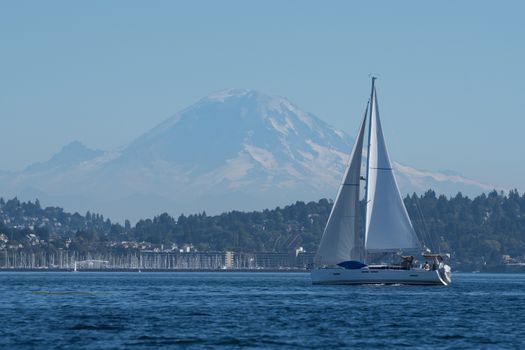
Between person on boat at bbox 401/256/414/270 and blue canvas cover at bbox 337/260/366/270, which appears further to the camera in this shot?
person on boat at bbox 401/256/414/270

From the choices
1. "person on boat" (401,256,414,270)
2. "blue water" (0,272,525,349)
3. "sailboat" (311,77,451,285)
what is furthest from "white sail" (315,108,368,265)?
"blue water" (0,272,525,349)

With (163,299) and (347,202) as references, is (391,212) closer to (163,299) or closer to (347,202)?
(347,202)

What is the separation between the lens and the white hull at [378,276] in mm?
124438

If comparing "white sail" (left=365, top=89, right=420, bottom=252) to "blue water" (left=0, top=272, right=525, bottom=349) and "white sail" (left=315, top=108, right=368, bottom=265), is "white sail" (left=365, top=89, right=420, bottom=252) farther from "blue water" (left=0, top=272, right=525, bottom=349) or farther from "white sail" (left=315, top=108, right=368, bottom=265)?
"blue water" (left=0, top=272, right=525, bottom=349)

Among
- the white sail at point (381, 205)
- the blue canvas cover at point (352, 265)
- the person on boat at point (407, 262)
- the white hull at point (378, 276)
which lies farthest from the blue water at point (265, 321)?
the person on boat at point (407, 262)

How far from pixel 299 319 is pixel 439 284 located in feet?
153

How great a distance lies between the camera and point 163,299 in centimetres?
11112

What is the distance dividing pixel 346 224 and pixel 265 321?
139ft

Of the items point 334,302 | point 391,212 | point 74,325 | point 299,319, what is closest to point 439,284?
point 391,212

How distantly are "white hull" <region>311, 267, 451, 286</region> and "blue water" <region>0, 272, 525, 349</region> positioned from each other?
617 centimetres

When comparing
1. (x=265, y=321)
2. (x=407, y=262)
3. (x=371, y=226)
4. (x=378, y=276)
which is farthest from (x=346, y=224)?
(x=265, y=321)

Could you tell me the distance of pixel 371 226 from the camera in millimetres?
124375

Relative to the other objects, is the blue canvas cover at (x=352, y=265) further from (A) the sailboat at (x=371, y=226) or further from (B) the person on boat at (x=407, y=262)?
(B) the person on boat at (x=407, y=262)

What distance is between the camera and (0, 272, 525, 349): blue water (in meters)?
71.3
